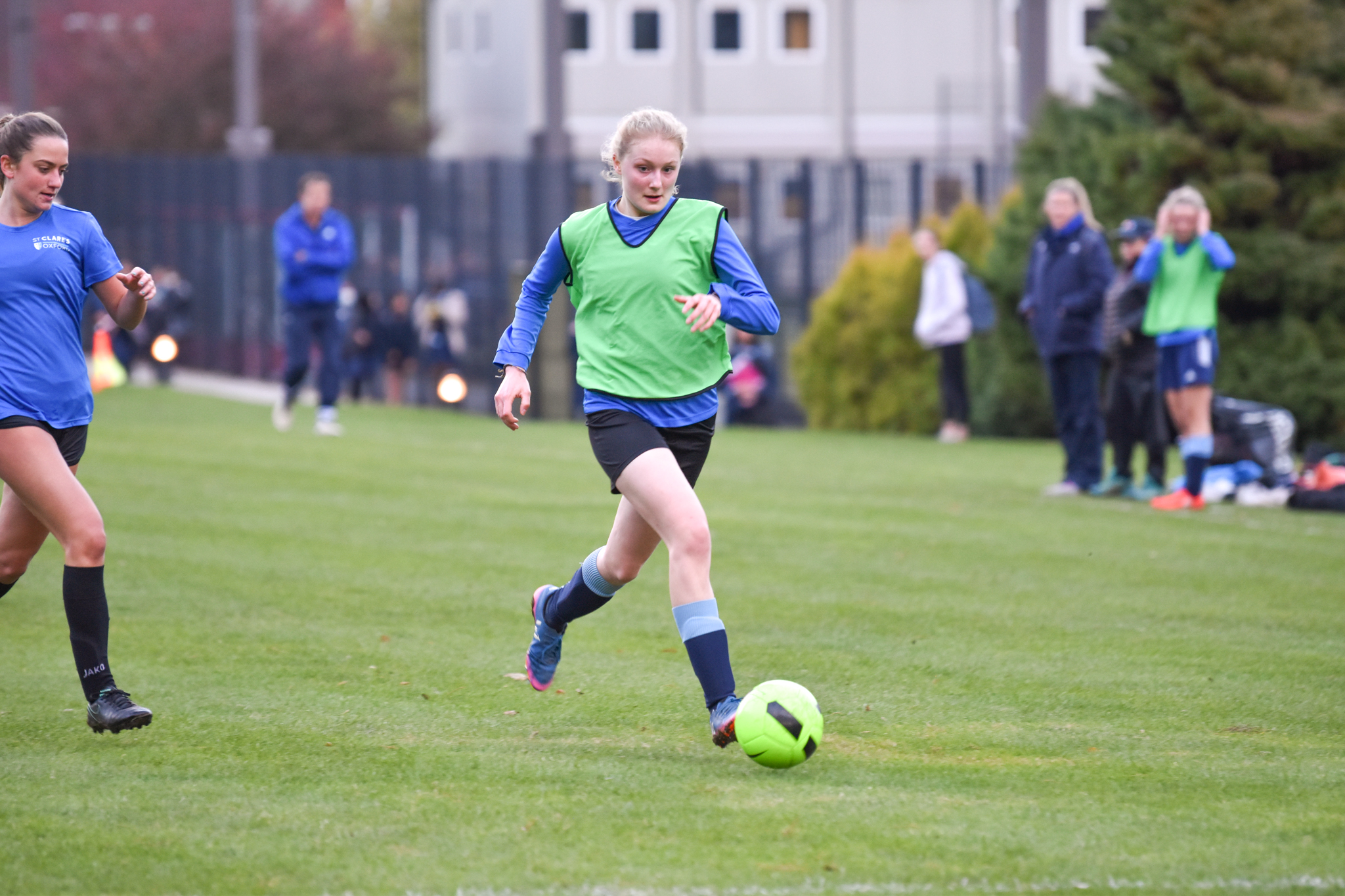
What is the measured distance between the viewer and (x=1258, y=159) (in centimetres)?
1764

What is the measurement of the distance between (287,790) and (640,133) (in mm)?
2239

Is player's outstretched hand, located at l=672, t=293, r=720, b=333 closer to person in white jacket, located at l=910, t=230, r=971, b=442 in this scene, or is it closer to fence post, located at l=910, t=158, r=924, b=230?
person in white jacket, located at l=910, t=230, r=971, b=442

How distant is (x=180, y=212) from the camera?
95.9 ft

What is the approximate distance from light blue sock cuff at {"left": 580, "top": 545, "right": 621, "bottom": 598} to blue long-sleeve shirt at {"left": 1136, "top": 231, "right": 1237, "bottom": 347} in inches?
279

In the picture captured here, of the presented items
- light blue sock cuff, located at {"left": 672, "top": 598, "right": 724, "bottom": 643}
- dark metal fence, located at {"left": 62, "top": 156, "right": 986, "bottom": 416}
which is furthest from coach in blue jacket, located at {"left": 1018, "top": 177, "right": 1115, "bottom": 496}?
light blue sock cuff, located at {"left": 672, "top": 598, "right": 724, "bottom": 643}

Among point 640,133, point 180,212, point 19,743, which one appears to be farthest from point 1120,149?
point 180,212

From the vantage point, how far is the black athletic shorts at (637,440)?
5605 millimetres

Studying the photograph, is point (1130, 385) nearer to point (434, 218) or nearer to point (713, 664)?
point (713, 664)

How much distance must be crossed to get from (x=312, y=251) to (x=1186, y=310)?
25.3ft

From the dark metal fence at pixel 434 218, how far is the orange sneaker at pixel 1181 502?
30.0ft

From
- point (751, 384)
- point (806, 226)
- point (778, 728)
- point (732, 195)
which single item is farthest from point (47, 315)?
point (732, 195)

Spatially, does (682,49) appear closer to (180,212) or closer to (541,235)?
(180,212)

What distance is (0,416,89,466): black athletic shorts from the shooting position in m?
5.66

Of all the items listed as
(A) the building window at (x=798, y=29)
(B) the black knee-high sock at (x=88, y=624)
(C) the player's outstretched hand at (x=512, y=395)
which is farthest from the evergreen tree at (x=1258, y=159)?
(A) the building window at (x=798, y=29)
